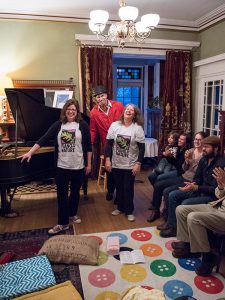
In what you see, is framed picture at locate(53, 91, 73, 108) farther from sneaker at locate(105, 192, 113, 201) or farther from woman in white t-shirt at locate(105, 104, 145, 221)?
sneaker at locate(105, 192, 113, 201)

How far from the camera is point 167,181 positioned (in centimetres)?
325

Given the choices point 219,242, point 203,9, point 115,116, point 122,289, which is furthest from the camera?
point 203,9

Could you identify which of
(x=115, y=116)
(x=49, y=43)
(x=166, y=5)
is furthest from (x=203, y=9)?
(x=49, y=43)

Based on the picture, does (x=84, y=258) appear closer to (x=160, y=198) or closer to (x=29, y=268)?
(x=29, y=268)

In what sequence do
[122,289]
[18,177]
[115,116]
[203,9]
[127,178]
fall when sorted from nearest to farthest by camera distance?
[122,289]
[18,177]
[127,178]
[115,116]
[203,9]

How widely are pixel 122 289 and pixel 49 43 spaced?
4.03 m

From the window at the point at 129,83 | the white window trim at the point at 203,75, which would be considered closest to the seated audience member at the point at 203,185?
the white window trim at the point at 203,75

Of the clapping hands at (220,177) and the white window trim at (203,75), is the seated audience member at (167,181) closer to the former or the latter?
the clapping hands at (220,177)

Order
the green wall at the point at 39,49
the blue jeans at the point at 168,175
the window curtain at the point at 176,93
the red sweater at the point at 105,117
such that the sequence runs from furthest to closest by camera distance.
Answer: the window curtain at the point at 176,93 < the green wall at the point at 39,49 < the red sweater at the point at 105,117 < the blue jeans at the point at 168,175

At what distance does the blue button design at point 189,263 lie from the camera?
2.36 m

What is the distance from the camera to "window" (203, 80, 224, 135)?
474cm

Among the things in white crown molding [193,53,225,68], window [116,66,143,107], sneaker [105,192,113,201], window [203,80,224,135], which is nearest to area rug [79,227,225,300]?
sneaker [105,192,113,201]

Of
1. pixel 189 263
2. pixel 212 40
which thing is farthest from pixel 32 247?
pixel 212 40

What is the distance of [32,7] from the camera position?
4.18 metres
